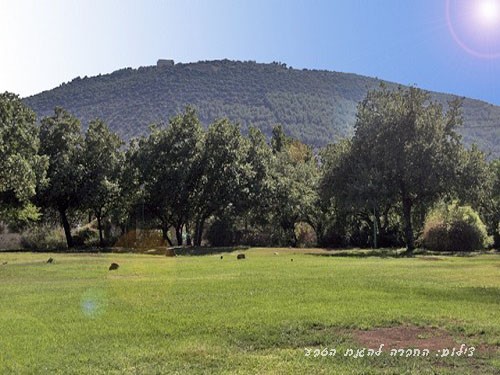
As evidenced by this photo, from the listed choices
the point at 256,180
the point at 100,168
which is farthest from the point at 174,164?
the point at 256,180

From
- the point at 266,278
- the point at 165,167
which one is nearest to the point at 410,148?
the point at 165,167

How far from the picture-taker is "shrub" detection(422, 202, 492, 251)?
45250 mm

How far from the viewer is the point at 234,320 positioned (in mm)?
11844

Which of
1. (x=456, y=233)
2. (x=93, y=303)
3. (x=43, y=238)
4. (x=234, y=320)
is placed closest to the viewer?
(x=234, y=320)

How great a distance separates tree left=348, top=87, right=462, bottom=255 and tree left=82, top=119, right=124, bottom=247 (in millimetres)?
21654

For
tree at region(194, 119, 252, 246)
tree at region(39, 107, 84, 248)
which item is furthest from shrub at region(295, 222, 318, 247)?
tree at region(39, 107, 84, 248)

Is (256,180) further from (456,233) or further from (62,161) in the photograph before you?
(456,233)

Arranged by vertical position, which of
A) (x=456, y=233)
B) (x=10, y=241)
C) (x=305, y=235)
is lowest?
(x=305, y=235)

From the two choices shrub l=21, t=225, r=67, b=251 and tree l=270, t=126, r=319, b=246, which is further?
shrub l=21, t=225, r=67, b=251

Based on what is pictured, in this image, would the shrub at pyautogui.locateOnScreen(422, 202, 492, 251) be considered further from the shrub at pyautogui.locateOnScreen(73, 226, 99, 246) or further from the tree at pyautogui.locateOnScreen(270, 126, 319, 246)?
the shrub at pyautogui.locateOnScreen(73, 226, 99, 246)

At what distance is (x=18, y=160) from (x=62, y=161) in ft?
36.2

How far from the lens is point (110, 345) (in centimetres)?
1004

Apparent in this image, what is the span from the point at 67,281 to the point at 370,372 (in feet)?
50.2

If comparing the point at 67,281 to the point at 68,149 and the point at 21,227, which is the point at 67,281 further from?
the point at 21,227
